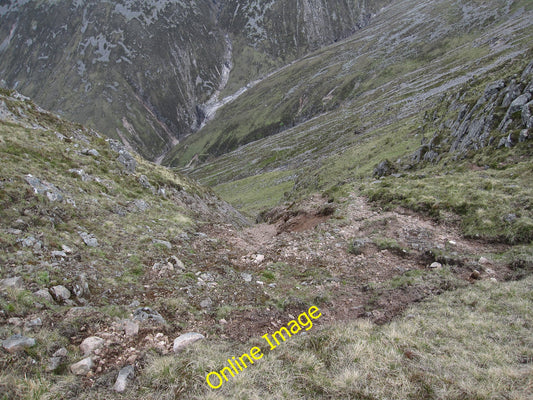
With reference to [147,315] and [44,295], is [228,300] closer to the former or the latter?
[147,315]

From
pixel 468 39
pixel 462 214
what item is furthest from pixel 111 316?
pixel 468 39

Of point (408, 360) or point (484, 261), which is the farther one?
point (484, 261)

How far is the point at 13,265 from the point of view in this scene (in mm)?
8383

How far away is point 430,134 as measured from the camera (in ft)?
134

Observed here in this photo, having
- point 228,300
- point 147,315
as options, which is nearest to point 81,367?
point 147,315

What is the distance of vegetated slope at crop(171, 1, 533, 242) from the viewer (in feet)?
59.7

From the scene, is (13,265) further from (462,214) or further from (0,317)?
(462,214)

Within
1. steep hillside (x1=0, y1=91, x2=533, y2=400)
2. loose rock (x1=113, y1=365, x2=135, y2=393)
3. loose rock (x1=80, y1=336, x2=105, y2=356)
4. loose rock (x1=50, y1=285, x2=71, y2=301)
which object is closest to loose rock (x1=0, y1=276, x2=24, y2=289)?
steep hillside (x1=0, y1=91, x2=533, y2=400)

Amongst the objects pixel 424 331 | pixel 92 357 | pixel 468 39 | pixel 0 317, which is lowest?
pixel 468 39

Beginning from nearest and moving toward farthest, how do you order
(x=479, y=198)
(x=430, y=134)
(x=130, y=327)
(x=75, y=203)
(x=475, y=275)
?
1. (x=130, y=327)
2. (x=475, y=275)
3. (x=75, y=203)
4. (x=479, y=198)
5. (x=430, y=134)

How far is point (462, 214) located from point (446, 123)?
2702cm

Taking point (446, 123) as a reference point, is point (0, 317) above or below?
above

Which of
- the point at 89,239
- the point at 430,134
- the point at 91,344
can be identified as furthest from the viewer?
the point at 430,134

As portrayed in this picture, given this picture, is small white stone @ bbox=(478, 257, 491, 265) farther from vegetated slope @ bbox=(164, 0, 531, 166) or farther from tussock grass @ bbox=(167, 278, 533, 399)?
vegetated slope @ bbox=(164, 0, 531, 166)
